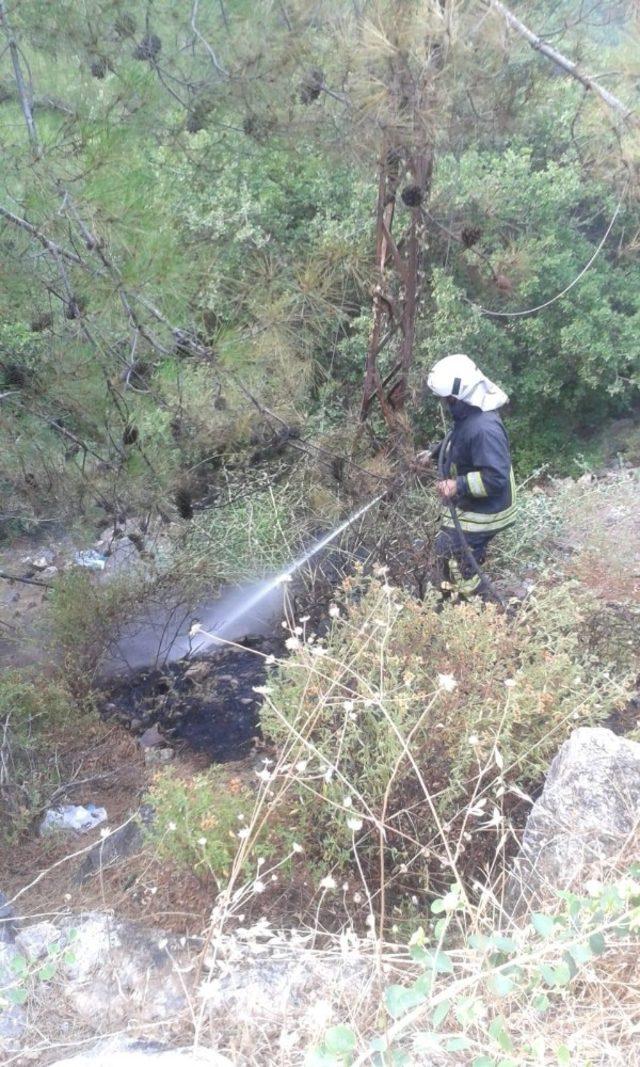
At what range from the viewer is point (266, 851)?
276cm

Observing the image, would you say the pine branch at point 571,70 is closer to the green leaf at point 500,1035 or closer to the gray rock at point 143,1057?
the green leaf at point 500,1035

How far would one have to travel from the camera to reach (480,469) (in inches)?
179

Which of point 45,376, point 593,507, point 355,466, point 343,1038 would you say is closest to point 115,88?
point 45,376

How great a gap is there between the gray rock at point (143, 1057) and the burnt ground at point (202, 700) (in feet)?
6.89

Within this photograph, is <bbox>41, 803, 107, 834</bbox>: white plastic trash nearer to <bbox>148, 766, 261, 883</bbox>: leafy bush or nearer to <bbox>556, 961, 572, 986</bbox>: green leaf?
<bbox>148, 766, 261, 883</bbox>: leafy bush

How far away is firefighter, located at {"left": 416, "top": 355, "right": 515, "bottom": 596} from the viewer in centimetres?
449

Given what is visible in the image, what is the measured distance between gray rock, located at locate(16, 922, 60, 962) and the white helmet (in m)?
2.91

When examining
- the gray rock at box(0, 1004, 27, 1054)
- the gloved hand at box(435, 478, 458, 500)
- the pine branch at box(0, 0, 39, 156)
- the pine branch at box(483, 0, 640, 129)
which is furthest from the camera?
the gloved hand at box(435, 478, 458, 500)

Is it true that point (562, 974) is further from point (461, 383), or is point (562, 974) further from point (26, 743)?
point (461, 383)

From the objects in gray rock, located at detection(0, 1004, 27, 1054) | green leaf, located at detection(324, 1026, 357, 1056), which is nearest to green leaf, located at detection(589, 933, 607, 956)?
green leaf, located at detection(324, 1026, 357, 1056)

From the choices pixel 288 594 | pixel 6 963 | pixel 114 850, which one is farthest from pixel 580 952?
pixel 288 594

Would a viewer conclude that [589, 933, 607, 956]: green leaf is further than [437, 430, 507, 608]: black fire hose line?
No

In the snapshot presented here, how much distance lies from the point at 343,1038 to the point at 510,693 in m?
1.33

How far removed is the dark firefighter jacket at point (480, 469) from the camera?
14.7ft
